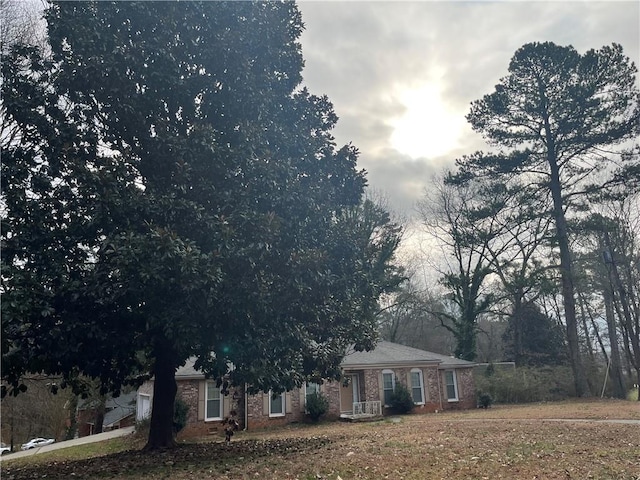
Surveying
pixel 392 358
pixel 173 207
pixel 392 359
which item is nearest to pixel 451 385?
pixel 392 358

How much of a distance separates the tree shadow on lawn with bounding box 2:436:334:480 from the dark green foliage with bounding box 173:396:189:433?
693 cm

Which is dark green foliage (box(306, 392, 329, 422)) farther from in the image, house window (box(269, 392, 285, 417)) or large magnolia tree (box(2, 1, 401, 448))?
large magnolia tree (box(2, 1, 401, 448))

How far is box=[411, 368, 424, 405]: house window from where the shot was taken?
24219mm

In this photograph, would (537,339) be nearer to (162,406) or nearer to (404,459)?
(404,459)

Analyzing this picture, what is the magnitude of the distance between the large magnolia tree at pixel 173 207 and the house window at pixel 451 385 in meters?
15.5

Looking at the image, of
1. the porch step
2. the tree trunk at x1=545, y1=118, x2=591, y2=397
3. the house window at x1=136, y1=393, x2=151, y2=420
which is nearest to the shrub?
the porch step

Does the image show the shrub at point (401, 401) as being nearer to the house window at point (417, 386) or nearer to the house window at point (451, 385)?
the house window at point (417, 386)

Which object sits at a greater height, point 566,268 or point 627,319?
point 566,268

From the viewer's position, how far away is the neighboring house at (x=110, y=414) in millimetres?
28711

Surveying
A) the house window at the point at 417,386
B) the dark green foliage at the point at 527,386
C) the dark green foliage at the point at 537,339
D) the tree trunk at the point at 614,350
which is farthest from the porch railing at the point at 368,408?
the dark green foliage at the point at 537,339

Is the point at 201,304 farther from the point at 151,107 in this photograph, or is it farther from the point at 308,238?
the point at 151,107

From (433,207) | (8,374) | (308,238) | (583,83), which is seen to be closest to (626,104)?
(583,83)

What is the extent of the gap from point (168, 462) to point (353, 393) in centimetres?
1529

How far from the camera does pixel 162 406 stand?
1102 centimetres
